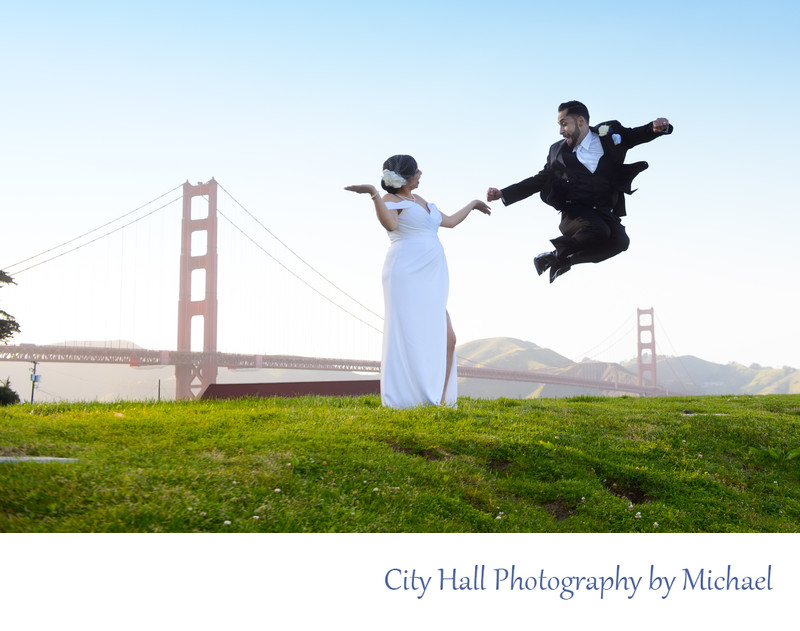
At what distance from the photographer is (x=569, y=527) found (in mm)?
4785

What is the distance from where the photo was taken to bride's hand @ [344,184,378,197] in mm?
7169

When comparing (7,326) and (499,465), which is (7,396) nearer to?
(7,326)

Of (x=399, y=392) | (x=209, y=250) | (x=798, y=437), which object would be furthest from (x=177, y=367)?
(x=798, y=437)

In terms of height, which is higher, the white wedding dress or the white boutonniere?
the white boutonniere

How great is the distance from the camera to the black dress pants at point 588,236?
5941mm

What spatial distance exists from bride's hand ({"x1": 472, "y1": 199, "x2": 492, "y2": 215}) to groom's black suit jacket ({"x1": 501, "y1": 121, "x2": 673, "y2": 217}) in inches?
84.7

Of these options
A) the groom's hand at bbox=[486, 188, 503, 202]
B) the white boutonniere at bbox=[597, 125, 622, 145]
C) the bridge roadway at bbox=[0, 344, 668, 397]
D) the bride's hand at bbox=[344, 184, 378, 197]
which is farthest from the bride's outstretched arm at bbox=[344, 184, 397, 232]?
the bridge roadway at bbox=[0, 344, 668, 397]

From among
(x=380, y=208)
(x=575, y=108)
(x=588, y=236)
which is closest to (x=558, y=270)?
(x=588, y=236)

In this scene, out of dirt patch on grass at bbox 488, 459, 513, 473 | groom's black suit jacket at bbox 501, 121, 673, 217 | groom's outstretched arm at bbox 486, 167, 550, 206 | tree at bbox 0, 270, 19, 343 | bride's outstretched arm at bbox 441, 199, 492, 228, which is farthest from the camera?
tree at bbox 0, 270, 19, 343

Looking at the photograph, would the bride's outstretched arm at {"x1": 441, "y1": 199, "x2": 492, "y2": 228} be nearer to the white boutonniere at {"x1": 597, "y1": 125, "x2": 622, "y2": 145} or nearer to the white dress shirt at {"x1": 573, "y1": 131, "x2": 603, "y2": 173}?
the white dress shirt at {"x1": 573, "y1": 131, "x2": 603, "y2": 173}

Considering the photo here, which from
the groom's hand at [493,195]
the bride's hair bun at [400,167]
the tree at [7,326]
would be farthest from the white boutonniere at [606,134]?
the tree at [7,326]

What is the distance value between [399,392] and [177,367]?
2782 centimetres

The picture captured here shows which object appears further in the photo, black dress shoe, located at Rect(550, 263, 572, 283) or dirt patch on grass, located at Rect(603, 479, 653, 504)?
black dress shoe, located at Rect(550, 263, 572, 283)
